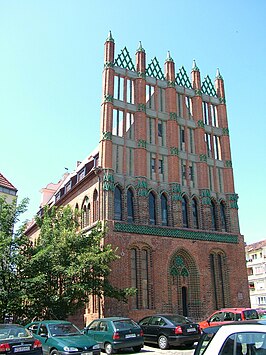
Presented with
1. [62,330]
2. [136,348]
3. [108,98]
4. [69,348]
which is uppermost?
[108,98]

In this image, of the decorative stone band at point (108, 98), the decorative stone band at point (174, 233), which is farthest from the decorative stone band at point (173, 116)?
the decorative stone band at point (174, 233)

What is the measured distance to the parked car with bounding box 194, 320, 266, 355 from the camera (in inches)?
181

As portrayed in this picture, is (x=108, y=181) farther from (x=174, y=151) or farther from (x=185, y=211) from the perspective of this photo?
(x=185, y=211)

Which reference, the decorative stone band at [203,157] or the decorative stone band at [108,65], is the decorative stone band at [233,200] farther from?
the decorative stone band at [108,65]

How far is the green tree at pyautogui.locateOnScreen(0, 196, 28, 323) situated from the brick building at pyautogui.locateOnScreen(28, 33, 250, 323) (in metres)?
5.43

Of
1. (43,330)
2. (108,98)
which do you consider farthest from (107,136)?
(43,330)

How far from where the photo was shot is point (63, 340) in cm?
1216

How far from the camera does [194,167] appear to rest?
29.2 metres

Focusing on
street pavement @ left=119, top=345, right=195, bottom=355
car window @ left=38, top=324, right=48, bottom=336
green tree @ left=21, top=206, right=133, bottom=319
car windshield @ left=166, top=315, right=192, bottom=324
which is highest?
green tree @ left=21, top=206, right=133, bottom=319

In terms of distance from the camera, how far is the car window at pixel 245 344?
4.57 meters

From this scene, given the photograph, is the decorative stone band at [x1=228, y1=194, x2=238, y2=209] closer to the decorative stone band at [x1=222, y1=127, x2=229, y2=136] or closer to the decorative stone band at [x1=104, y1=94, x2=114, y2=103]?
the decorative stone band at [x1=222, y1=127, x2=229, y2=136]

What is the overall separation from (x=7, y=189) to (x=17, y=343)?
22186 mm

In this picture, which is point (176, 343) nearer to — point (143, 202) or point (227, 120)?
Result: point (143, 202)

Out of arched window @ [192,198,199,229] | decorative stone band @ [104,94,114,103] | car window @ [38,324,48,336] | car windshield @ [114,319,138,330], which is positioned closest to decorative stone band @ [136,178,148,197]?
arched window @ [192,198,199,229]
